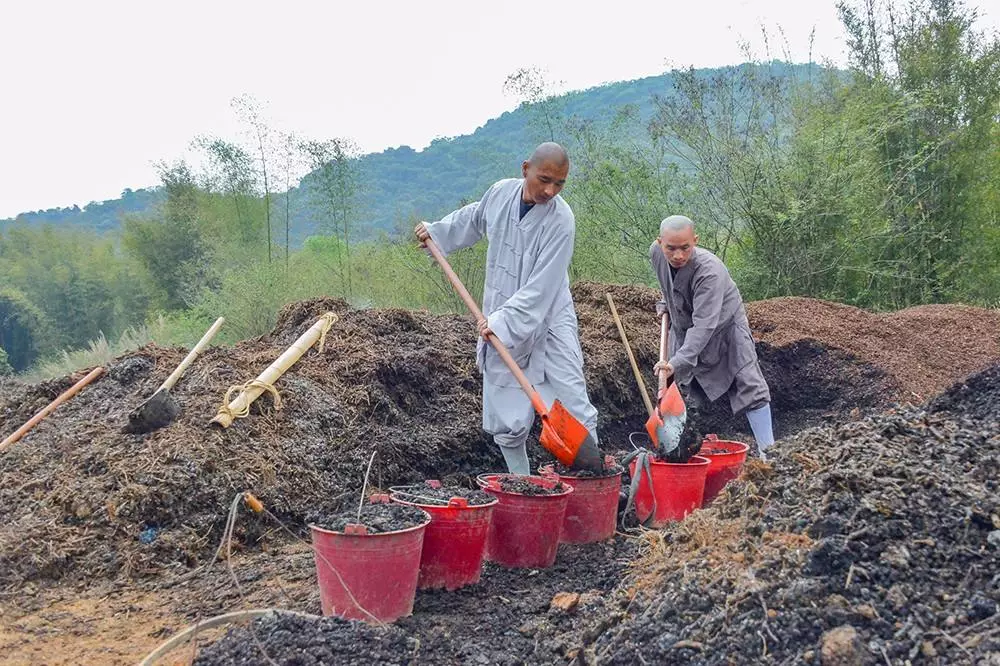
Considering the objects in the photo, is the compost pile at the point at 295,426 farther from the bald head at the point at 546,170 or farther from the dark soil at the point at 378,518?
the bald head at the point at 546,170

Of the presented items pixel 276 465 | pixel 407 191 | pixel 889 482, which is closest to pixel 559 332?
pixel 276 465

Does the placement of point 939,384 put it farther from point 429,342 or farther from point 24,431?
point 24,431

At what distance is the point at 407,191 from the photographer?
47.4 m

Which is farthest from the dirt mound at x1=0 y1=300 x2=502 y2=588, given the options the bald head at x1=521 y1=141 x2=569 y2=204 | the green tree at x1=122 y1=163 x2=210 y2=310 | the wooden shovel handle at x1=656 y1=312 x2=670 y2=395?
the green tree at x1=122 y1=163 x2=210 y2=310

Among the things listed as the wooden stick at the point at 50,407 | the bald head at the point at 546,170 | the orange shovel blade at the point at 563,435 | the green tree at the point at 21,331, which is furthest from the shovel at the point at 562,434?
the green tree at the point at 21,331

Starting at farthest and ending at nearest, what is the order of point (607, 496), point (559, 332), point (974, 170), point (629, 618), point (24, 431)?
point (974, 170), point (24, 431), point (559, 332), point (607, 496), point (629, 618)

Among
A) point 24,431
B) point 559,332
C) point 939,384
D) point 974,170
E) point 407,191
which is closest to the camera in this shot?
point 559,332

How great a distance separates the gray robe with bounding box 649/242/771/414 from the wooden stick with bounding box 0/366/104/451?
4119mm

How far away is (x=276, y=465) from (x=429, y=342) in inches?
81.6

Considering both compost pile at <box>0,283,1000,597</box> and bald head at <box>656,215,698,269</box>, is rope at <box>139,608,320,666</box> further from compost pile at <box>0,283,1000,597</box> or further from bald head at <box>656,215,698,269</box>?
bald head at <box>656,215,698,269</box>

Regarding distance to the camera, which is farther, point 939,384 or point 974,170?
Answer: point 974,170

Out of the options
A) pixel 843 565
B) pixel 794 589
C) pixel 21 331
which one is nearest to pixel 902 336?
pixel 843 565

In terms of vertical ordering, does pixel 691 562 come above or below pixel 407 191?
below

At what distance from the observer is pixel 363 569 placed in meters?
3.09
